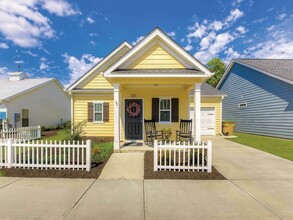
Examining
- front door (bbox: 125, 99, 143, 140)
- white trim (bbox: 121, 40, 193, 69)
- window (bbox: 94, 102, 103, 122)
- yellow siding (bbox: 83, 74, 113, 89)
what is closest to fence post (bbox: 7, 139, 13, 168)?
white trim (bbox: 121, 40, 193, 69)

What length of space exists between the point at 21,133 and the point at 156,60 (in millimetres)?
9665

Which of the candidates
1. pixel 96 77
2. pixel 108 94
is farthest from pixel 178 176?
pixel 96 77

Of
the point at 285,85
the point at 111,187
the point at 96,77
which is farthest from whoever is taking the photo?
the point at 96,77

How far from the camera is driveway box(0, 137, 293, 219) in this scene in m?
3.20

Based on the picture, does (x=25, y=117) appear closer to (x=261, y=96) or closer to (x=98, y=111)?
(x=98, y=111)

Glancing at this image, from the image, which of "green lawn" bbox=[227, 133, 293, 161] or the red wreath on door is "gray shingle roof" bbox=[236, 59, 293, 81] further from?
the red wreath on door

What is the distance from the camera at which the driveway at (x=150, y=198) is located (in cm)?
320

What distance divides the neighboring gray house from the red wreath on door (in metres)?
9.65

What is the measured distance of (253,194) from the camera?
158 inches

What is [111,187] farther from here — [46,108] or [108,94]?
[46,108]

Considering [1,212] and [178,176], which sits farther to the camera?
[178,176]

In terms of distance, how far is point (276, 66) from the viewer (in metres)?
14.2

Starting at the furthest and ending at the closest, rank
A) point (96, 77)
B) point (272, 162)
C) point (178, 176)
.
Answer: point (96, 77) < point (272, 162) < point (178, 176)

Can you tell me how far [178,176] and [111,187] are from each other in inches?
74.6
